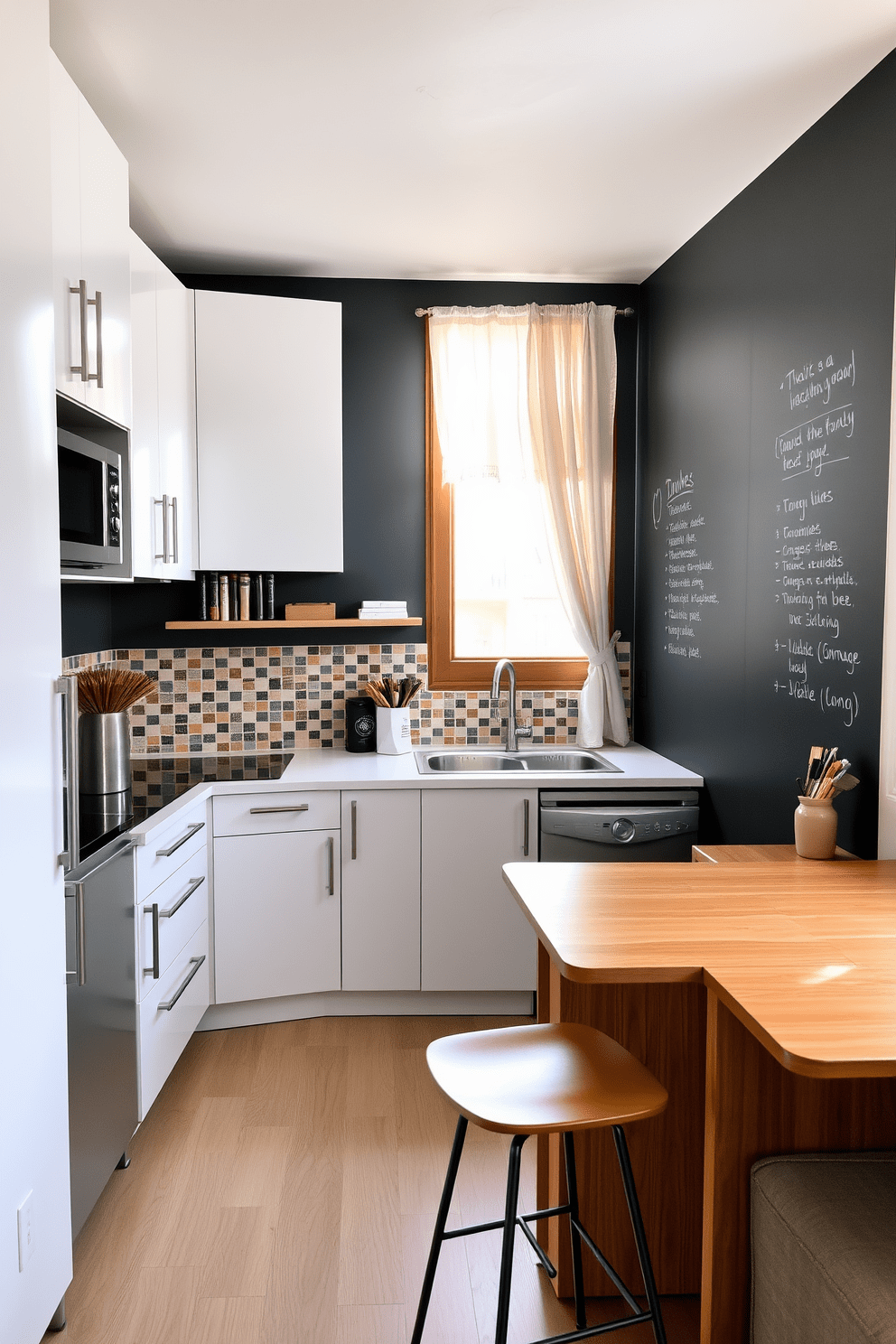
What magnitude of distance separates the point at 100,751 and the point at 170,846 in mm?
337

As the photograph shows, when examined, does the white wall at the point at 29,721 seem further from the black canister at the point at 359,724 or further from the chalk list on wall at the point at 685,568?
the chalk list on wall at the point at 685,568

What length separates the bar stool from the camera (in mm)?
1570

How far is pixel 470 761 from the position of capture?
397cm

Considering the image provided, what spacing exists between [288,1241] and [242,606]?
221 cm

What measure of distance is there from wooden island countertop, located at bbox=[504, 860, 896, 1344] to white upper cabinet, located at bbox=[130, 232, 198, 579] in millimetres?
1603

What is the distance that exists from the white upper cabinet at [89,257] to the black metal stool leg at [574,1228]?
5.94 feet

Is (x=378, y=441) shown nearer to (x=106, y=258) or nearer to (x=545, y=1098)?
(x=106, y=258)

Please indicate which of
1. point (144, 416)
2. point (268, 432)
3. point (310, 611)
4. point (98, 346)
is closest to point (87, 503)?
point (98, 346)

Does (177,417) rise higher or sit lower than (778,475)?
higher

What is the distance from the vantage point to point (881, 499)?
2297mm

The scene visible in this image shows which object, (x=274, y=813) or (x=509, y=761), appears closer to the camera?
(x=274, y=813)

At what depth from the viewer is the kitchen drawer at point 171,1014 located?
262cm

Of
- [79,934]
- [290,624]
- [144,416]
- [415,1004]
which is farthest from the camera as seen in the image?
[290,624]

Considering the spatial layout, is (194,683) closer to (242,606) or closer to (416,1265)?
(242,606)
